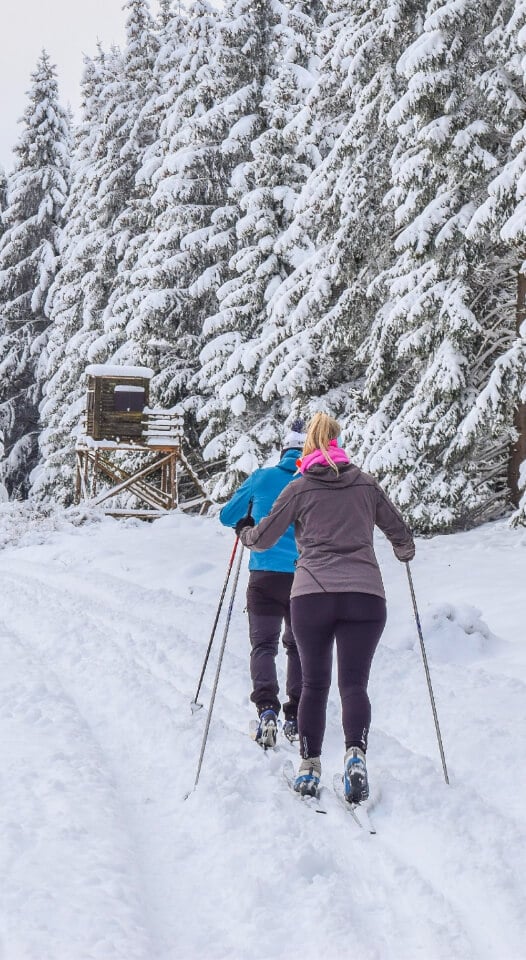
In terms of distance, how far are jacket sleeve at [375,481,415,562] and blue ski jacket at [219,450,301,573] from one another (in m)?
0.83

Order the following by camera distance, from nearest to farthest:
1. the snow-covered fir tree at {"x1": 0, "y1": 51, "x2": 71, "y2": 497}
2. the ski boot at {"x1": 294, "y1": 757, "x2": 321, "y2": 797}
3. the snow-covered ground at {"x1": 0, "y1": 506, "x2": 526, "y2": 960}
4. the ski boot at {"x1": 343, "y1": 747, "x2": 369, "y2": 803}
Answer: the snow-covered ground at {"x1": 0, "y1": 506, "x2": 526, "y2": 960}, the ski boot at {"x1": 343, "y1": 747, "x2": 369, "y2": 803}, the ski boot at {"x1": 294, "y1": 757, "x2": 321, "y2": 797}, the snow-covered fir tree at {"x1": 0, "y1": 51, "x2": 71, "y2": 497}

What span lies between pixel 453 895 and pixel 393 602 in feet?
21.9

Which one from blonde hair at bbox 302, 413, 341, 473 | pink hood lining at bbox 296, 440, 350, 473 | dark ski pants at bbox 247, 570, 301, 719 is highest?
blonde hair at bbox 302, 413, 341, 473

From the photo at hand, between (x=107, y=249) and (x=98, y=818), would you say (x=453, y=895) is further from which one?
(x=107, y=249)

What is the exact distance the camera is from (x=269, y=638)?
5.69 metres

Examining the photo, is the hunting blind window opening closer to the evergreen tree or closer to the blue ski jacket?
the evergreen tree

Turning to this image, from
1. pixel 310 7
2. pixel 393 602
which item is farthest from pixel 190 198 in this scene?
pixel 393 602

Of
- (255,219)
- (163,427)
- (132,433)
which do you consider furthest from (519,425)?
(132,433)

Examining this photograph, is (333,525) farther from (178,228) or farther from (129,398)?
(178,228)

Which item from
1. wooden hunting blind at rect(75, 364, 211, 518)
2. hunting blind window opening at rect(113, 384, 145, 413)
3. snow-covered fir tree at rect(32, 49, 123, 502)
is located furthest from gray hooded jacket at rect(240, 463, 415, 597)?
snow-covered fir tree at rect(32, 49, 123, 502)

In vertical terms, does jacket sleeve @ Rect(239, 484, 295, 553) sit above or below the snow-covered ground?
above

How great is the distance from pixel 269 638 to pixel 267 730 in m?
0.65

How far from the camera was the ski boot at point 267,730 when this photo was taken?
526cm

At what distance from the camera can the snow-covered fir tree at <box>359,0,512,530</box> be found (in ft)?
40.8
